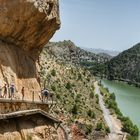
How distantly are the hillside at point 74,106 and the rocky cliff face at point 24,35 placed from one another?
115ft

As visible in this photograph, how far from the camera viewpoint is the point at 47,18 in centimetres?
2252

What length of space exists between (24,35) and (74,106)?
56.8 m

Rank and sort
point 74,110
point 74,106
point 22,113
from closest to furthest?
point 22,113 < point 74,110 < point 74,106

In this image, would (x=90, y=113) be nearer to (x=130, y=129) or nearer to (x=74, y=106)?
(x=74, y=106)

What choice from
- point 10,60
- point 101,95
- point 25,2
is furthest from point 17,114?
point 101,95

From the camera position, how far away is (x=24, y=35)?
22438 mm

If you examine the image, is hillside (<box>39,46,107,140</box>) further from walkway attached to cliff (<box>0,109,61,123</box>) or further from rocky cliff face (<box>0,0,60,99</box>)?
walkway attached to cliff (<box>0,109,61,123</box>)

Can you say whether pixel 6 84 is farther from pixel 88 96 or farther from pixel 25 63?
pixel 88 96

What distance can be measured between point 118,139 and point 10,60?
171 feet

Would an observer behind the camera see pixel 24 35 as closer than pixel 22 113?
No

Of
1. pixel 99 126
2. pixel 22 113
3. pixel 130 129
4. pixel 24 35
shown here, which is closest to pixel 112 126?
pixel 130 129

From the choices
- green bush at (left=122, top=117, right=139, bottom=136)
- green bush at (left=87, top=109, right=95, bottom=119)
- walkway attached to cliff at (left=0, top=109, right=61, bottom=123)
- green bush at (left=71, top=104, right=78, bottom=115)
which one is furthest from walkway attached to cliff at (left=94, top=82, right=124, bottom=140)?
walkway attached to cliff at (left=0, top=109, right=61, bottom=123)

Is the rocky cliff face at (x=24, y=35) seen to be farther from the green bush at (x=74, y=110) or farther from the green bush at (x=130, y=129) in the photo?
the green bush at (x=130, y=129)

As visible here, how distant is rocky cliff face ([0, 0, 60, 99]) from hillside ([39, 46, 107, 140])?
35.1 meters
